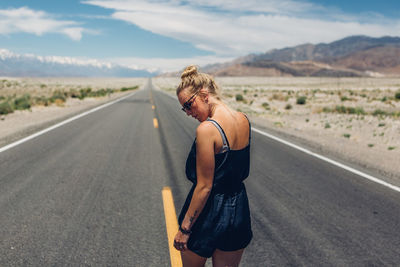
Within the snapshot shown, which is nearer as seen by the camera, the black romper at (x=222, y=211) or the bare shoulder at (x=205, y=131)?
the bare shoulder at (x=205, y=131)

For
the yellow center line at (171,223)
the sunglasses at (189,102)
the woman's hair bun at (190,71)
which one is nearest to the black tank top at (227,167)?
the sunglasses at (189,102)

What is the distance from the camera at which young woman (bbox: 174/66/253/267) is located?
5.86ft

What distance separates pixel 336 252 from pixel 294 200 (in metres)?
1.53

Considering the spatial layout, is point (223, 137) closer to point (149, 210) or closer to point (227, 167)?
point (227, 167)

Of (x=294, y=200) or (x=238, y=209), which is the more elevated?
(x=238, y=209)

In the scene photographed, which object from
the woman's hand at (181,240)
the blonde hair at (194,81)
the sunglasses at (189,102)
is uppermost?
the blonde hair at (194,81)

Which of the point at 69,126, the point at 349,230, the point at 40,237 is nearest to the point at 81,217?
the point at 40,237

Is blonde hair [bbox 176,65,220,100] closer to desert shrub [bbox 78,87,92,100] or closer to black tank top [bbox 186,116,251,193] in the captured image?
black tank top [bbox 186,116,251,193]

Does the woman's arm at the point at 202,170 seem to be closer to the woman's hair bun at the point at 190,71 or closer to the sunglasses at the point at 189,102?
the sunglasses at the point at 189,102

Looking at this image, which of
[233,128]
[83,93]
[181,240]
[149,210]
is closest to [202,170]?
[233,128]

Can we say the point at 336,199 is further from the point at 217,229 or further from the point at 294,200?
the point at 217,229

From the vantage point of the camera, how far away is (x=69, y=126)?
12.1 m

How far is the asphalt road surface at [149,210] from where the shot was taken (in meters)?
3.34

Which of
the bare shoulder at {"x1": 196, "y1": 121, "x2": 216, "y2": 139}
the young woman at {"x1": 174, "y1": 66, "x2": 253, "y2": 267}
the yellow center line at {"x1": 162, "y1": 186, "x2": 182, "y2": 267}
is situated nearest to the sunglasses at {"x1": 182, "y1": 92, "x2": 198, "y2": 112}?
the young woman at {"x1": 174, "y1": 66, "x2": 253, "y2": 267}
